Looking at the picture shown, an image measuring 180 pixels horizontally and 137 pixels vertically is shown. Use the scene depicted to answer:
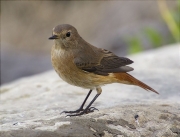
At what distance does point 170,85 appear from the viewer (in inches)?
255

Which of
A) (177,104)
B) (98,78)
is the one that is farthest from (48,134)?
(177,104)

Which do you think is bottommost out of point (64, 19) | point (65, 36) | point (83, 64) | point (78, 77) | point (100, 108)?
point (100, 108)

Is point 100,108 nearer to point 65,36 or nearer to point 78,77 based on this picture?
point 78,77

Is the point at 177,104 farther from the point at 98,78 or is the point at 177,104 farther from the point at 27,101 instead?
the point at 27,101

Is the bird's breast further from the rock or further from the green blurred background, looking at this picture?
the green blurred background

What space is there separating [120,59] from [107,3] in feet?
33.4

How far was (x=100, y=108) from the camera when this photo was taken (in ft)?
17.7

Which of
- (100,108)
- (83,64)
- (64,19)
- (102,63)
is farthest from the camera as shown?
(64,19)

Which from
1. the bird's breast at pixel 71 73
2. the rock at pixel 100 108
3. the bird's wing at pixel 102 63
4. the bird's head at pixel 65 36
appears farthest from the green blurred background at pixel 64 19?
the bird's breast at pixel 71 73

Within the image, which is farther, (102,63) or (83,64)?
(102,63)

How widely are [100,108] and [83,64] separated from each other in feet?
1.78

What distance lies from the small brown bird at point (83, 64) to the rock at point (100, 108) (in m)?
0.27

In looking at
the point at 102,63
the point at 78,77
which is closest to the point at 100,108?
the point at 78,77

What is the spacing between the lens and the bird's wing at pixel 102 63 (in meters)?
5.58
